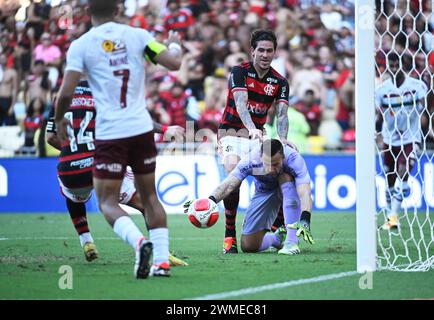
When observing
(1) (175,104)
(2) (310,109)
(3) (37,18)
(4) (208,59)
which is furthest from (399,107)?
(3) (37,18)

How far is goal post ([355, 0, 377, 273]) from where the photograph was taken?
7.19m

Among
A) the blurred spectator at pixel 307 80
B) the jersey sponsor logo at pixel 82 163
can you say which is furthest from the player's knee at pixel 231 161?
the blurred spectator at pixel 307 80

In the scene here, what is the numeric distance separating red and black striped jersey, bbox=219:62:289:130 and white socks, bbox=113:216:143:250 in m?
3.15

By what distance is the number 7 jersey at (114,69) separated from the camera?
265 inches

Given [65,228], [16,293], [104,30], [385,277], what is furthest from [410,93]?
[16,293]

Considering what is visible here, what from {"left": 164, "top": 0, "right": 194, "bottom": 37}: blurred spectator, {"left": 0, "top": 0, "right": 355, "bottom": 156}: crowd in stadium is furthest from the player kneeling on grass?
{"left": 164, "top": 0, "right": 194, "bottom": 37}: blurred spectator

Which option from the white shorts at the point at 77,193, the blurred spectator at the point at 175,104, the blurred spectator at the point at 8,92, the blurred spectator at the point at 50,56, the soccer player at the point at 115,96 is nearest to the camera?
the soccer player at the point at 115,96

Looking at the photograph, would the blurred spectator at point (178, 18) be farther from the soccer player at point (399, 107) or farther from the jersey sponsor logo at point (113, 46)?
the jersey sponsor logo at point (113, 46)

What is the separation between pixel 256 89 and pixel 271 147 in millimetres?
1050

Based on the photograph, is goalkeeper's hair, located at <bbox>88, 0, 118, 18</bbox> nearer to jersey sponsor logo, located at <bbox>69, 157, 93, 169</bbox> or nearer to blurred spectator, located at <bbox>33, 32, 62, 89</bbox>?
jersey sponsor logo, located at <bbox>69, 157, 93, 169</bbox>

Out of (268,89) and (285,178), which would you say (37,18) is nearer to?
(268,89)

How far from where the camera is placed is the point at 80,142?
8.41 m

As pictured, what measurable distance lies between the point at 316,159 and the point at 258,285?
9.65 meters

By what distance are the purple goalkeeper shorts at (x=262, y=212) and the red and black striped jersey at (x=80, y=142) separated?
1850mm
